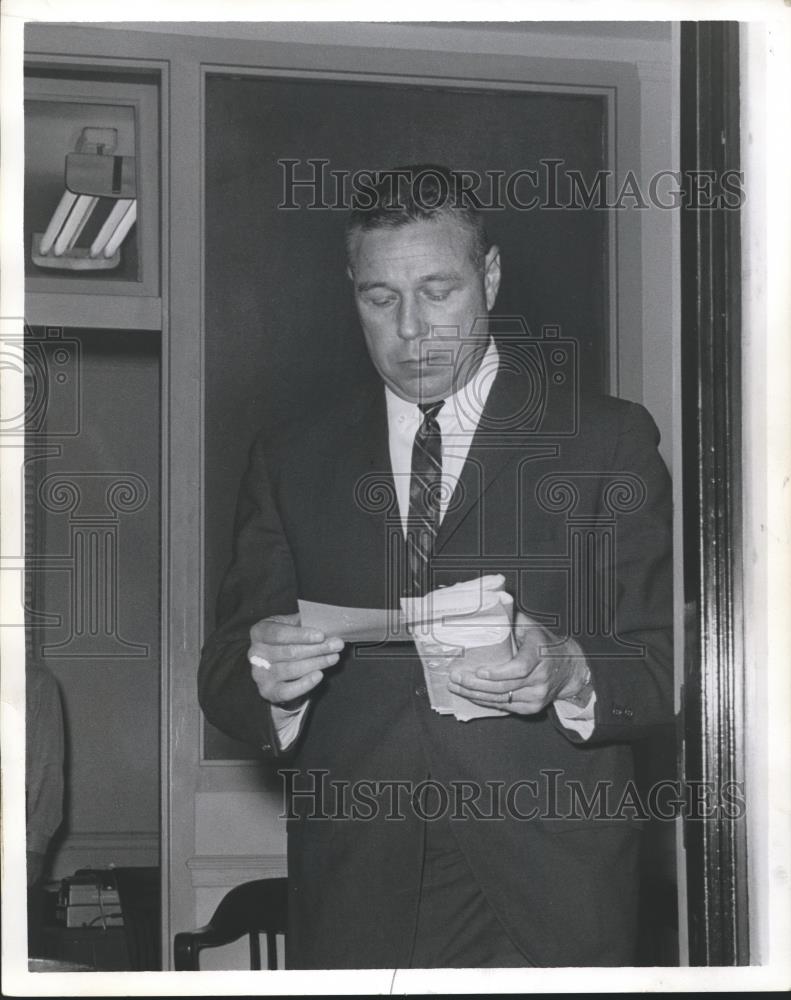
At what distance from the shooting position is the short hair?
1.98 m

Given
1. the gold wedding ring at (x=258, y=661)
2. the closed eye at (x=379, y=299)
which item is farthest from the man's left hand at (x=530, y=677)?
the closed eye at (x=379, y=299)

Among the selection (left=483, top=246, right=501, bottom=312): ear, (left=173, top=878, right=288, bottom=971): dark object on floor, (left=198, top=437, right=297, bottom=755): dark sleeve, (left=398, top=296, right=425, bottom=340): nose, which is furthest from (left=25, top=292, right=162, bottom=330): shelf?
(left=173, top=878, right=288, bottom=971): dark object on floor

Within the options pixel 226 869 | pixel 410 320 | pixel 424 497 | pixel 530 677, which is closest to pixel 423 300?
pixel 410 320

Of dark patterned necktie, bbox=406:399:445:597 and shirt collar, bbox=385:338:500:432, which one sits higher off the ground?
shirt collar, bbox=385:338:500:432

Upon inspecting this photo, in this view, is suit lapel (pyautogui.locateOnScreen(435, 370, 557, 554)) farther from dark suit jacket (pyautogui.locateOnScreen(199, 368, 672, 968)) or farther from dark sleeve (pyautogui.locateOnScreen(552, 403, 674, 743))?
dark sleeve (pyautogui.locateOnScreen(552, 403, 674, 743))

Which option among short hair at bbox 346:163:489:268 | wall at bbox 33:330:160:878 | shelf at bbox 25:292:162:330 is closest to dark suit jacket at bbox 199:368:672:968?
wall at bbox 33:330:160:878

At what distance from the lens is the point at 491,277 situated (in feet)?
6.52

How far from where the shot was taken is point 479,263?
199cm

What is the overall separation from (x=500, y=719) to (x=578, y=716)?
0.11m

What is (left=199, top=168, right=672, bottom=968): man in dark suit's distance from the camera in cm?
192

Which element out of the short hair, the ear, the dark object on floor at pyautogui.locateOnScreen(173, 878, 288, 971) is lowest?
the dark object on floor at pyautogui.locateOnScreen(173, 878, 288, 971)

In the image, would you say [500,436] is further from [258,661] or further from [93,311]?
[93,311]
